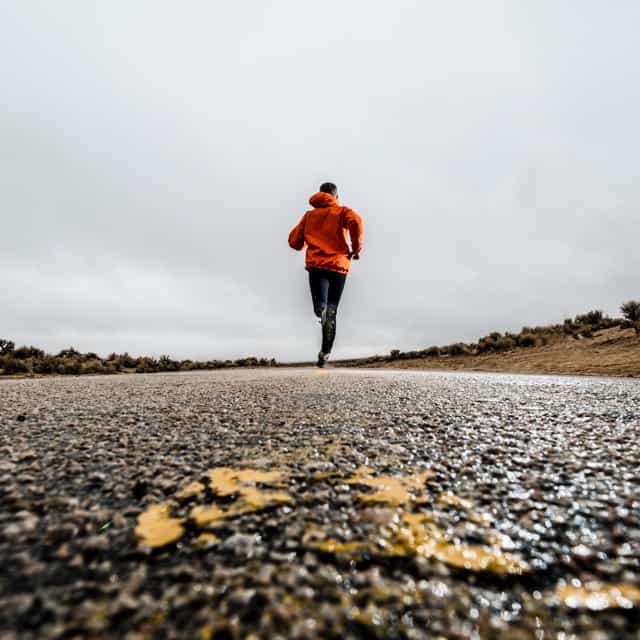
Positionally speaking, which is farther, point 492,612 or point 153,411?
point 153,411

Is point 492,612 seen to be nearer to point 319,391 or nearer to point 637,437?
point 637,437

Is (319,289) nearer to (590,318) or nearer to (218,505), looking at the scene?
(218,505)

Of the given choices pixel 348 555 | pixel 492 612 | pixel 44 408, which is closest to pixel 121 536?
pixel 348 555

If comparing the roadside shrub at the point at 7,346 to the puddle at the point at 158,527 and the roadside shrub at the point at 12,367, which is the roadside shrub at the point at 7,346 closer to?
the roadside shrub at the point at 12,367

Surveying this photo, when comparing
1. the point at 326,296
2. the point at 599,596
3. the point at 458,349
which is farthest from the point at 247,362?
the point at 599,596

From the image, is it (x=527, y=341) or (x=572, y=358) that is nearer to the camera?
(x=572, y=358)

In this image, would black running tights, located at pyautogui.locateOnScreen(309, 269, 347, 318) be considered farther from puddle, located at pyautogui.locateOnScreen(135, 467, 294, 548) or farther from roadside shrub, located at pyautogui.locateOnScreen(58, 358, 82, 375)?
roadside shrub, located at pyautogui.locateOnScreen(58, 358, 82, 375)

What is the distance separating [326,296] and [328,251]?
0.77m

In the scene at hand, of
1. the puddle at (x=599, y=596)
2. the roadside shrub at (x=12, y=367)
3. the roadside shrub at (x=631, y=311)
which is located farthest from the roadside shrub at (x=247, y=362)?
the puddle at (x=599, y=596)

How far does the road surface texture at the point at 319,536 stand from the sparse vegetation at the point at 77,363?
10.5m

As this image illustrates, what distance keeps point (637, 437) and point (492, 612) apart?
145cm

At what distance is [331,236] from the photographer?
6832 millimetres

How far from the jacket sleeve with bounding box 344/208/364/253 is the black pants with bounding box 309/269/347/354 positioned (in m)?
0.60

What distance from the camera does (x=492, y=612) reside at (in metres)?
Answer: 0.56
